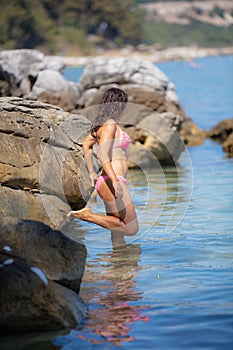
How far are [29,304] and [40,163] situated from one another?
3.30 m

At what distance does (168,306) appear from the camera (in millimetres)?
6734

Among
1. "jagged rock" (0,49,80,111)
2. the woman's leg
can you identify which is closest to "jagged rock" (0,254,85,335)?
the woman's leg

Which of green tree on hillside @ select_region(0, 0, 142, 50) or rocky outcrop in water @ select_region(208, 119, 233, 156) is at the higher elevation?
rocky outcrop in water @ select_region(208, 119, 233, 156)

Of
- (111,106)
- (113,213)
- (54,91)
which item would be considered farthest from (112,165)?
(54,91)

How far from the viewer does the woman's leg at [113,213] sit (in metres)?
8.65

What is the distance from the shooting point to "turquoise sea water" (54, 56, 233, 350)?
19.8 feet

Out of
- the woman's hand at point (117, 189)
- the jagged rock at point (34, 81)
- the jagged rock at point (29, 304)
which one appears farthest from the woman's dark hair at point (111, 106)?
the jagged rock at point (34, 81)

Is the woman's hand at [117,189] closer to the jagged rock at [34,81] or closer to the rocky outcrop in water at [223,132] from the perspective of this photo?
the rocky outcrop in water at [223,132]

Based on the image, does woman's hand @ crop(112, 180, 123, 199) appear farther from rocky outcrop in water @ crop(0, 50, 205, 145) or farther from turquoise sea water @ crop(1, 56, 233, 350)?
rocky outcrop in water @ crop(0, 50, 205, 145)

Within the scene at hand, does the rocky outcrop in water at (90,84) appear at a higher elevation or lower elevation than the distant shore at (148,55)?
higher

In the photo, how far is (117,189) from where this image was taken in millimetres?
8391

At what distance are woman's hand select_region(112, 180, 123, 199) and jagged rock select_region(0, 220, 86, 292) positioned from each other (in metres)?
1.55

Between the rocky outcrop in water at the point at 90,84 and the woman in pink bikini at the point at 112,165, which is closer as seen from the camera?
the woman in pink bikini at the point at 112,165

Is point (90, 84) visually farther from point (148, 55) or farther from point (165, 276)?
point (148, 55)
